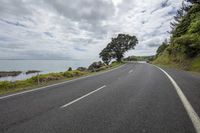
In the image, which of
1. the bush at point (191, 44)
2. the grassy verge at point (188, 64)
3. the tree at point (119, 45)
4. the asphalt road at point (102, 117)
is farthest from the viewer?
the tree at point (119, 45)

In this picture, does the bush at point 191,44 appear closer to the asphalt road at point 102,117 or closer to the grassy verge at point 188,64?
the grassy verge at point 188,64

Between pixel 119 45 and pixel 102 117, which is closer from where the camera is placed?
pixel 102 117

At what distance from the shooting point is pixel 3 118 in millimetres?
5012

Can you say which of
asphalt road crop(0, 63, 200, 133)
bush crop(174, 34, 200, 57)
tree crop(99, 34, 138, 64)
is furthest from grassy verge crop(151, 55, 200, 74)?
tree crop(99, 34, 138, 64)

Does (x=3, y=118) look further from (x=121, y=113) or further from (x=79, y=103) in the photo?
(x=121, y=113)

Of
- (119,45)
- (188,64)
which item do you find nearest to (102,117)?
(188,64)

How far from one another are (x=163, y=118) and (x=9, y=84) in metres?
11.2

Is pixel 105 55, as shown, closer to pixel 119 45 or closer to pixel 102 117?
pixel 119 45

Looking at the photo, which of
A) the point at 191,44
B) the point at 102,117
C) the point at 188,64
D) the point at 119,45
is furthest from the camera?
the point at 119,45

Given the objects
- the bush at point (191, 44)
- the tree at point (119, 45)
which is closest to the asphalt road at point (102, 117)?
the bush at point (191, 44)

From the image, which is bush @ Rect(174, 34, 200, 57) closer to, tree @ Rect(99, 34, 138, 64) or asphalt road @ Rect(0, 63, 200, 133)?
asphalt road @ Rect(0, 63, 200, 133)

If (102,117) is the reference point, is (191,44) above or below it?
above

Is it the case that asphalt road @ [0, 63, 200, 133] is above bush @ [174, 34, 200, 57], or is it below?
below

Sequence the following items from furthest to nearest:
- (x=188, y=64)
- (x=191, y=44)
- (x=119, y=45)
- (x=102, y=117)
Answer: (x=119, y=45), (x=191, y=44), (x=188, y=64), (x=102, y=117)
